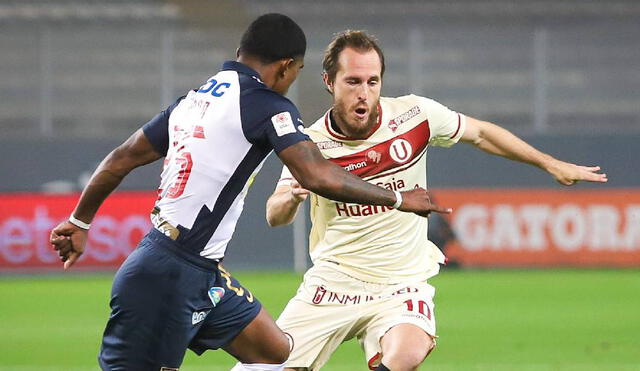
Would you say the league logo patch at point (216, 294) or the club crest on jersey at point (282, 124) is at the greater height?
the club crest on jersey at point (282, 124)

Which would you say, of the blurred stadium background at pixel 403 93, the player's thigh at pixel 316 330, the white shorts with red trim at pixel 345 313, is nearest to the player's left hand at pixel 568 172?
the white shorts with red trim at pixel 345 313

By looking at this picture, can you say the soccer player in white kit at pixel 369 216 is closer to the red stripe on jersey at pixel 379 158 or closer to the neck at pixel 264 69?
the red stripe on jersey at pixel 379 158

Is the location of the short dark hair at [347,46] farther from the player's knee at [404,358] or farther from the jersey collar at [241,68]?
the player's knee at [404,358]

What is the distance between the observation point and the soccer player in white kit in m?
6.43

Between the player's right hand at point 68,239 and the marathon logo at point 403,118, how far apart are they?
73.0 inches

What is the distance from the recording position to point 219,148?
5.18m

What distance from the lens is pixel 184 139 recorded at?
5270 millimetres

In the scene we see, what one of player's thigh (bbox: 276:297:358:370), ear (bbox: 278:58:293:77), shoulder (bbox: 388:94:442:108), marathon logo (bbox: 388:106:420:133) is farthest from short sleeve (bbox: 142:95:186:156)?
shoulder (bbox: 388:94:442:108)

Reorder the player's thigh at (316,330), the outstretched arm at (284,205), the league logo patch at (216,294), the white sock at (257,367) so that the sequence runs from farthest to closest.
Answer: the player's thigh at (316,330), the outstretched arm at (284,205), the white sock at (257,367), the league logo patch at (216,294)

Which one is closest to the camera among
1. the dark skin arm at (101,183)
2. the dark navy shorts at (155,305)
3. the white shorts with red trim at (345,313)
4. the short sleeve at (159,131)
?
the dark navy shorts at (155,305)

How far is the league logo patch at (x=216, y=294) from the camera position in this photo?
17.8 feet

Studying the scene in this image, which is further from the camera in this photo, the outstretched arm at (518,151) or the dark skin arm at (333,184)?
the outstretched arm at (518,151)

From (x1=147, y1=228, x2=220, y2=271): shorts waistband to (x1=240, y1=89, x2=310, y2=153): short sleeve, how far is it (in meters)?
0.58

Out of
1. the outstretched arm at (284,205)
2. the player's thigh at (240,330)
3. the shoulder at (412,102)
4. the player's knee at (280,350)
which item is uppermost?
the shoulder at (412,102)
